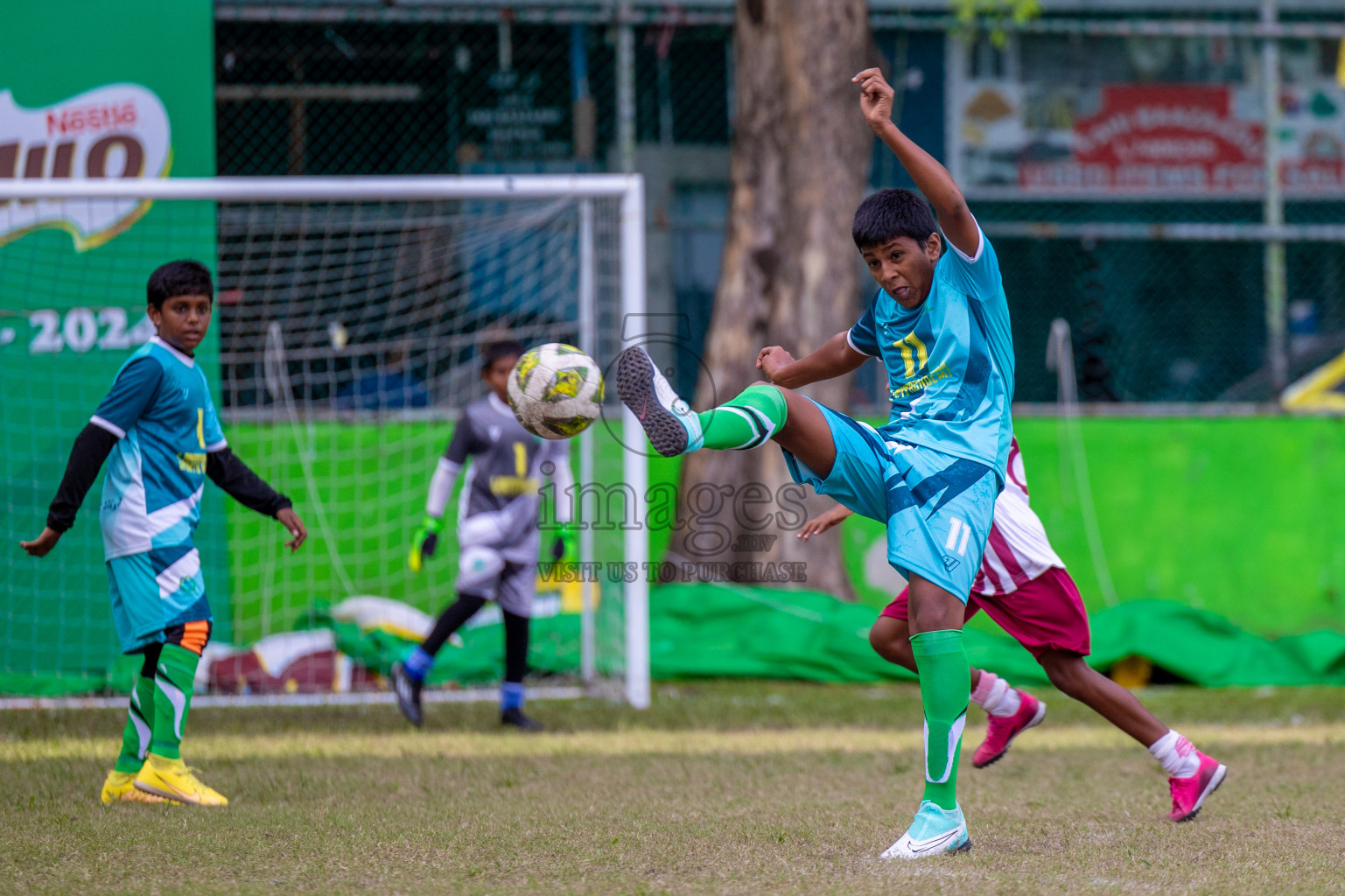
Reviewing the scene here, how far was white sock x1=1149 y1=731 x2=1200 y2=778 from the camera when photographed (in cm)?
420

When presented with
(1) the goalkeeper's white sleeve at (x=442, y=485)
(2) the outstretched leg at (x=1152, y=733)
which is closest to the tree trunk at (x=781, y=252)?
(1) the goalkeeper's white sleeve at (x=442, y=485)

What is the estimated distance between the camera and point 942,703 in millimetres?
3582

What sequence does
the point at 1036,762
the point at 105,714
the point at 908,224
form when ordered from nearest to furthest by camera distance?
1. the point at 908,224
2. the point at 1036,762
3. the point at 105,714

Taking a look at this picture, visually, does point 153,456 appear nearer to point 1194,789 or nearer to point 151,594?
point 151,594

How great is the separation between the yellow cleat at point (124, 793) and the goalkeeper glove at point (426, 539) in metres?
2.22

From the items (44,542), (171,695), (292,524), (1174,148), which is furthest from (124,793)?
(1174,148)

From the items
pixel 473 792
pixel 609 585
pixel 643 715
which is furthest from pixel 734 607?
pixel 473 792

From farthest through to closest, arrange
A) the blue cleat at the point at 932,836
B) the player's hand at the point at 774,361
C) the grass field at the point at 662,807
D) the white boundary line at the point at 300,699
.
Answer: the white boundary line at the point at 300,699 → the player's hand at the point at 774,361 → the blue cleat at the point at 932,836 → the grass field at the point at 662,807

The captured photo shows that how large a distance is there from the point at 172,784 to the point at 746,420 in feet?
8.27

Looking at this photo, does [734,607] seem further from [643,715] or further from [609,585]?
[643,715]

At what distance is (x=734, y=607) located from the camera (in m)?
8.00

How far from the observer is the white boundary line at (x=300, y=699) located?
697cm

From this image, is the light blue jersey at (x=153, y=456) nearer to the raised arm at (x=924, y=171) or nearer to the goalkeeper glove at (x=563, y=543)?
the goalkeeper glove at (x=563, y=543)

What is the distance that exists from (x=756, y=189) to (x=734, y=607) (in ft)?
9.39
